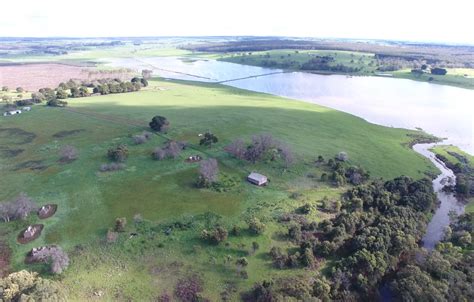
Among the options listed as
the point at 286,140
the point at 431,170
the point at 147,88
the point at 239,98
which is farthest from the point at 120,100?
the point at 431,170

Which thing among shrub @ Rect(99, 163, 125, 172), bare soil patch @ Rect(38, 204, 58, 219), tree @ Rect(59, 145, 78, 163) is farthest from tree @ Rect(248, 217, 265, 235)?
tree @ Rect(59, 145, 78, 163)

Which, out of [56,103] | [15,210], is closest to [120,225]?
[15,210]

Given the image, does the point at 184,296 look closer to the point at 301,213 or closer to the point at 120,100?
the point at 301,213

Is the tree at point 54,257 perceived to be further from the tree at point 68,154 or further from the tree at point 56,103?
the tree at point 56,103

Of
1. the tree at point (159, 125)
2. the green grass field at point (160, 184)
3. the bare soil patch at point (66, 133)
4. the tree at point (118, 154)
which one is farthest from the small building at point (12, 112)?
the tree at point (118, 154)

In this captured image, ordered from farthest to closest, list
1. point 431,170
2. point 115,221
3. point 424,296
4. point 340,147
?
1. point 340,147
2. point 431,170
3. point 115,221
4. point 424,296

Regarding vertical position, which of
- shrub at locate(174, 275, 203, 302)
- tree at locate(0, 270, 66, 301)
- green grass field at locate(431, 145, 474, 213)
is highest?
tree at locate(0, 270, 66, 301)

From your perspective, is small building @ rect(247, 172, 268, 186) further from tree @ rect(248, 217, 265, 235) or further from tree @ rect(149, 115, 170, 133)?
tree @ rect(149, 115, 170, 133)
